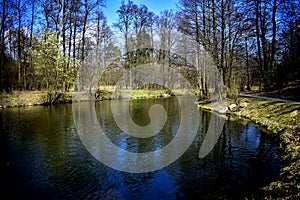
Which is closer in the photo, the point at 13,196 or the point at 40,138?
the point at 13,196

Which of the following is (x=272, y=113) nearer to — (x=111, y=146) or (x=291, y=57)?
(x=111, y=146)

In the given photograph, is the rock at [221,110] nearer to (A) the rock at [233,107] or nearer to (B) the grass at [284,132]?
(A) the rock at [233,107]

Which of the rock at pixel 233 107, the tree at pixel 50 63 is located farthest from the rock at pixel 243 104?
the tree at pixel 50 63

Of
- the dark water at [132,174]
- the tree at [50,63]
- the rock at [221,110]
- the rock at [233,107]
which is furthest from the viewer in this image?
the tree at [50,63]

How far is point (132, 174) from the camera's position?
20.4 ft

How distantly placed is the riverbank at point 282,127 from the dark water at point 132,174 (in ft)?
1.02

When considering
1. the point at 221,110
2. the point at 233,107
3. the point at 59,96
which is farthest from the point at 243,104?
the point at 59,96

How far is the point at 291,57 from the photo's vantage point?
1967 cm

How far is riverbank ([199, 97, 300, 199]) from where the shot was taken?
4852mm

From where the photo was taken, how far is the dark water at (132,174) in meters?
5.17

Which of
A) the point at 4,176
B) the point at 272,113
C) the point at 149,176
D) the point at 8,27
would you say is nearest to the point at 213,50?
the point at 272,113

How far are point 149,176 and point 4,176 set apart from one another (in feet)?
12.7

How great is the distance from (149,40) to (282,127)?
32559 millimetres

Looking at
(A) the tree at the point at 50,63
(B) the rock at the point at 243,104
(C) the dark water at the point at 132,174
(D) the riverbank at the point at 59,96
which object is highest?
(A) the tree at the point at 50,63
